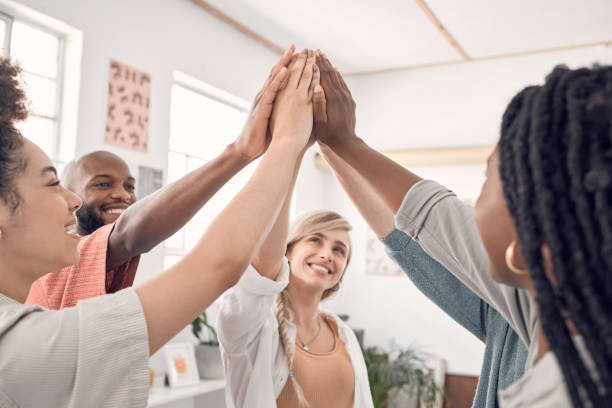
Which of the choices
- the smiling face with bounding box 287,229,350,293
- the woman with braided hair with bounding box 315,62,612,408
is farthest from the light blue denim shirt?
the smiling face with bounding box 287,229,350,293

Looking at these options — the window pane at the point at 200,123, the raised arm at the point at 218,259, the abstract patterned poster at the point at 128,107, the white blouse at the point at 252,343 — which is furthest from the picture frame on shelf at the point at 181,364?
the raised arm at the point at 218,259

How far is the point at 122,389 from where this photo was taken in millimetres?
775

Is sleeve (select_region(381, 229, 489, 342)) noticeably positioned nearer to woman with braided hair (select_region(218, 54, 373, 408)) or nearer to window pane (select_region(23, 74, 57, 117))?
woman with braided hair (select_region(218, 54, 373, 408))

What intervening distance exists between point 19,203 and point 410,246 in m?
0.84

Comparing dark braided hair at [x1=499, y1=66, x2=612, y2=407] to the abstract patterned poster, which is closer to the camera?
dark braided hair at [x1=499, y1=66, x2=612, y2=407]

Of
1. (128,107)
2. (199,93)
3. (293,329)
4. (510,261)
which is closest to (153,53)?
(128,107)

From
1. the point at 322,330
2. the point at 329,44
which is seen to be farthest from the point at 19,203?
the point at 329,44

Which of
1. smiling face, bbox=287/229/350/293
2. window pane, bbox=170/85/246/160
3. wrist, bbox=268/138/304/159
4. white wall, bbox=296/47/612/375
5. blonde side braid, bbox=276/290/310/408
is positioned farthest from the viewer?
white wall, bbox=296/47/612/375

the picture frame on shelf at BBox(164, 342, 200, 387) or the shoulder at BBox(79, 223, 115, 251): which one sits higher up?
the shoulder at BBox(79, 223, 115, 251)

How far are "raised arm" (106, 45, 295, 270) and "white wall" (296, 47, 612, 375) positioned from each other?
3826mm

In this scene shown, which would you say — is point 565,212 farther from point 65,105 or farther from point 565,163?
point 65,105

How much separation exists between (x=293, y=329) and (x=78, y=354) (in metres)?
1.29

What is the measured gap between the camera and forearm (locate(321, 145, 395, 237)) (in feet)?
4.67

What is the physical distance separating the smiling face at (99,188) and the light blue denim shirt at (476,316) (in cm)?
106
